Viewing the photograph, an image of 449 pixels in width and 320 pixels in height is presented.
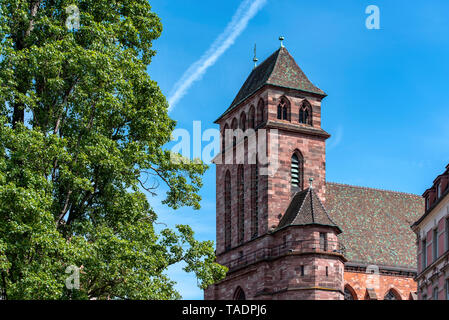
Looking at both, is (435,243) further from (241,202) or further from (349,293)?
(241,202)

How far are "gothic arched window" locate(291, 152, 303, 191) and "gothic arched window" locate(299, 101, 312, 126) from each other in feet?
8.48

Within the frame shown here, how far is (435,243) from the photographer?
36.0m

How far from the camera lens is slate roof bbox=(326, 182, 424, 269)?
56.0 m

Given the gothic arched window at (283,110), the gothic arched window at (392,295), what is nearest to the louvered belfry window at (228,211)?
the gothic arched window at (283,110)

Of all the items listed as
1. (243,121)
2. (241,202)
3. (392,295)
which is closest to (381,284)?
(392,295)

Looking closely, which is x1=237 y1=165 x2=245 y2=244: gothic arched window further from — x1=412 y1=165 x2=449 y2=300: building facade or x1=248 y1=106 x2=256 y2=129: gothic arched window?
x1=412 y1=165 x2=449 y2=300: building facade

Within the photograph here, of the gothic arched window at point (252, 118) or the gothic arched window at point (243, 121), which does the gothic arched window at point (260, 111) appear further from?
the gothic arched window at point (243, 121)

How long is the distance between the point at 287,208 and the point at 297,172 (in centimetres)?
333

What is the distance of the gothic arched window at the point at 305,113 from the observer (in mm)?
56688

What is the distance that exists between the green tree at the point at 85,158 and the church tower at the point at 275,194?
20825mm

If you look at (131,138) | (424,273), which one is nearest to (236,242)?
(424,273)

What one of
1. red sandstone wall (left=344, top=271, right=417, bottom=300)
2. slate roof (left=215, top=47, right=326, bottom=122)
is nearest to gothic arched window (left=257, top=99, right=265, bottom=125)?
slate roof (left=215, top=47, right=326, bottom=122)

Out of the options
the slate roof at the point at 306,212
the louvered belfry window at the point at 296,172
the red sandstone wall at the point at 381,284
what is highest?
the louvered belfry window at the point at 296,172
